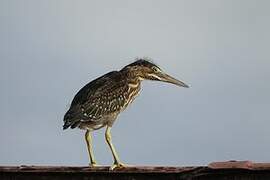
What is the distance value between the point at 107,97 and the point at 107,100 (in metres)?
0.07

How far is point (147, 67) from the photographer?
57.6 ft

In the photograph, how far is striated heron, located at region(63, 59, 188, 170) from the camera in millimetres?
16062

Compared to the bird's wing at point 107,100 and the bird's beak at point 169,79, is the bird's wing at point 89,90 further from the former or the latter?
the bird's beak at point 169,79

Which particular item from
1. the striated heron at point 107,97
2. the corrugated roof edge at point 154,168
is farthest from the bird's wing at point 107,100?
the corrugated roof edge at point 154,168

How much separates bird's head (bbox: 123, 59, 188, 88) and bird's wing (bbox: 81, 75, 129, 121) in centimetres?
44

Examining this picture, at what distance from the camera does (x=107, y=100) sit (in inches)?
653

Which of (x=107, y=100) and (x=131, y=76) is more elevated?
(x=131, y=76)

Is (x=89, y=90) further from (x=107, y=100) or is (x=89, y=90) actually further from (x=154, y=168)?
(x=154, y=168)

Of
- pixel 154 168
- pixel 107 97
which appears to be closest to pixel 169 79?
pixel 107 97

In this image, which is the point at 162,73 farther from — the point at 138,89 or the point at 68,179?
the point at 68,179

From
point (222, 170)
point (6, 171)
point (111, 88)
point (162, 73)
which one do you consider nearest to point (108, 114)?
point (111, 88)

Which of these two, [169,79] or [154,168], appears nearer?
[154,168]

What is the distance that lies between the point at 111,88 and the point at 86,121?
3.39 ft

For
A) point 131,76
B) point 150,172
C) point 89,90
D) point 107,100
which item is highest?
point 131,76
